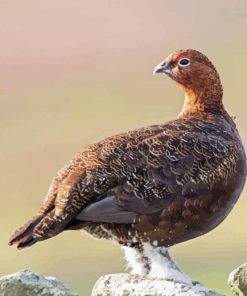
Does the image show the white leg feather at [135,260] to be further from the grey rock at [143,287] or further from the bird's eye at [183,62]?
the bird's eye at [183,62]

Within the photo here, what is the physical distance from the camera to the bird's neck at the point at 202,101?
25.9ft

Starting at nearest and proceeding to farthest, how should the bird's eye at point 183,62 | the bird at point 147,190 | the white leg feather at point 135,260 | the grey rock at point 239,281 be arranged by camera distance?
the bird at point 147,190 < the white leg feather at point 135,260 < the bird's eye at point 183,62 < the grey rock at point 239,281

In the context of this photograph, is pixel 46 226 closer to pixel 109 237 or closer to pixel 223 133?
pixel 109 237

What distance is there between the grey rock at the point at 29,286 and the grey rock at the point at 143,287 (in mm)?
263

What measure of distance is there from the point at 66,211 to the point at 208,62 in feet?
5.21

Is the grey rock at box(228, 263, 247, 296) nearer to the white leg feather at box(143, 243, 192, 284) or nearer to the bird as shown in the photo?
the white leg feather at box(143, 243, 192, 284)

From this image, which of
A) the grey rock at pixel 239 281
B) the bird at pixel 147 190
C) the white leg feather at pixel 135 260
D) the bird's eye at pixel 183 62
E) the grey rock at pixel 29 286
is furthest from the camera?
the grey rock at pixel 239 281

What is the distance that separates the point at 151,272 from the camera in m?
7.54

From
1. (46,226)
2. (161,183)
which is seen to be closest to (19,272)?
(46,226)

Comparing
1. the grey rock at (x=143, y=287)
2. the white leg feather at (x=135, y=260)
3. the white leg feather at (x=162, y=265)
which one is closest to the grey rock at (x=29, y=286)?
the grey rock at (x=143, y=287)

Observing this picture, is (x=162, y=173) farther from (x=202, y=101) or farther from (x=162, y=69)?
(x=162, y=69)

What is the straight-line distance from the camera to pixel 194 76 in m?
7.90

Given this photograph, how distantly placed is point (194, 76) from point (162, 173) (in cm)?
93

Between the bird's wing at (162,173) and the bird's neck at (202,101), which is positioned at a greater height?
the bird's neck at (202,101)
